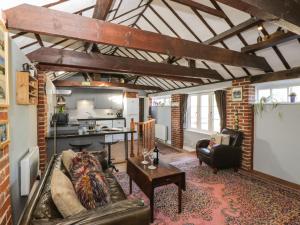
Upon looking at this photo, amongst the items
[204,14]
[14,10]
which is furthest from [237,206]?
[14,10]

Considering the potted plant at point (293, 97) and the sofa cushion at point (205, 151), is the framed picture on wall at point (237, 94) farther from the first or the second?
the sofa cushion at point (205, 151)

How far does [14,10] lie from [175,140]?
593 cm

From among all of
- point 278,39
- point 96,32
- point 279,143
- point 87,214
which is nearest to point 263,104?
point 279,143

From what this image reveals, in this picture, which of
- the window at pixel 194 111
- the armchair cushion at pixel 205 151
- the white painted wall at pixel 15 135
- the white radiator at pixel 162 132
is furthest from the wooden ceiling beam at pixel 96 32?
the white radiator at pixel 162 132

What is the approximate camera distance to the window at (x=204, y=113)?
546 cm

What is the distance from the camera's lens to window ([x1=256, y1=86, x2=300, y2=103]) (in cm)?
365

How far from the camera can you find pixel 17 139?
6.84ft

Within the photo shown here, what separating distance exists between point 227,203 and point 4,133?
2922 millimetres

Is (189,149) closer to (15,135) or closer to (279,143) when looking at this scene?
(279,143)

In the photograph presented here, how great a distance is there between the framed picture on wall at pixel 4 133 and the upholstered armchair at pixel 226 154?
346cm

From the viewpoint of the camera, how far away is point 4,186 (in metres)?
1.58

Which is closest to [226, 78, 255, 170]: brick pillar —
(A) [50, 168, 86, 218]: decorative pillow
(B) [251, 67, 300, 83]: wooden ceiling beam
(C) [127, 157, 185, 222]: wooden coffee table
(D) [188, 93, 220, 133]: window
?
(B) [251, 67, 300, 83]: wooden ceiling beam

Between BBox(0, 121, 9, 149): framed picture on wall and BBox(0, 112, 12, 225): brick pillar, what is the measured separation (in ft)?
0.17

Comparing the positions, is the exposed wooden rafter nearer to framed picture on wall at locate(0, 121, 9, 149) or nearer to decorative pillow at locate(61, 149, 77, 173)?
framed picture on wall at locate(0, 121, 9, 149)
